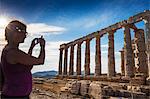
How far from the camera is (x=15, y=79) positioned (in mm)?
3236

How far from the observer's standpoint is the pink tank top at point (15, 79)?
10.5 feet

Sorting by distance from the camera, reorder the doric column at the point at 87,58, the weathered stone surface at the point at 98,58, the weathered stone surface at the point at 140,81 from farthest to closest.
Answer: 1. the doric column at the point at 87,58
2. the weathered stone surface at the point at 98,58
3. the weathered stone surface at the point at 140,81

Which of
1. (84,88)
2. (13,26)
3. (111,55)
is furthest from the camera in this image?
(111,55)

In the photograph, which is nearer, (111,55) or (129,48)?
(129,48)

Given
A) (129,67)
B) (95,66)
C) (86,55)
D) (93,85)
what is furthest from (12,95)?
(86,55)

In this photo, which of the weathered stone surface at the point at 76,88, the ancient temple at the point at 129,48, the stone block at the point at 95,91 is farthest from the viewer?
the ancient temple at the point at 129,48

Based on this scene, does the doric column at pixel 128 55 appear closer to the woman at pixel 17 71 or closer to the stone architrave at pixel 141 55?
the stone architrave at pixel 141 55

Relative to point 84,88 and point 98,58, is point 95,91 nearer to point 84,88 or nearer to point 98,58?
point 84,88

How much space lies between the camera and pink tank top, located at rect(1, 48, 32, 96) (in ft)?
10.5

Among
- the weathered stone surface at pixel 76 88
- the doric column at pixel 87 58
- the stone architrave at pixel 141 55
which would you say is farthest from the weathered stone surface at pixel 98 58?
the weathered stone surface at pixel 76 88

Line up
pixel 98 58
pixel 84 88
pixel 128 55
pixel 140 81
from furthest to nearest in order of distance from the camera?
1. pixel 98 58
2. pixel 128 55
3. pixel 140 81
4. pixel 84 88

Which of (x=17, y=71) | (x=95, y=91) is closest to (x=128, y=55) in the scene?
(x=95, y=91)

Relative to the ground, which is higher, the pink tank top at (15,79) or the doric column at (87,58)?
the doric column at (87,58)

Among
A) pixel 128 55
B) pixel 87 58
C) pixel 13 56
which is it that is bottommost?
pixel 13 56
